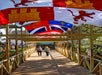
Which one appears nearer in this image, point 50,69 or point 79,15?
point 79,15

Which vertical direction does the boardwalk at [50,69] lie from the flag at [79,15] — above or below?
below

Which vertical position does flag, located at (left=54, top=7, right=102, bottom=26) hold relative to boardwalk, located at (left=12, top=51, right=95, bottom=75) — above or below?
above

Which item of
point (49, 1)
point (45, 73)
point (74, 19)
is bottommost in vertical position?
point (45, 73)

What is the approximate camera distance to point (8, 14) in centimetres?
1633

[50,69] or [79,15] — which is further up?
[79,15]

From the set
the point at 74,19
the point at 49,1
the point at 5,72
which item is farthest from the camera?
the point at 5,72

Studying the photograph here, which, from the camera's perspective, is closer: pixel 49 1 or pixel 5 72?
pixel 49 1

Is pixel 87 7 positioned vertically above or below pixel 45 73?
above

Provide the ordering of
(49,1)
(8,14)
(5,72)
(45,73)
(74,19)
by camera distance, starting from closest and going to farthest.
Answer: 1. (49,1)
2. (8,14)
3. (74,19)
4. (5,72)
5. (45,73)

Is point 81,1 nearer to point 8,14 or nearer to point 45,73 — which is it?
point 8,14

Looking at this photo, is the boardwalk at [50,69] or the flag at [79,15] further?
the boardwalk at [50,69]

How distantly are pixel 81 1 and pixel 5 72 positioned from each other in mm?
7827

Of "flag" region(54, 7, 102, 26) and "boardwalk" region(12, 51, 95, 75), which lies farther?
"boardwalk" region(12, 51, 95, 75)

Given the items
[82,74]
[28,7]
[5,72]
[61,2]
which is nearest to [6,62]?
[5,72]
